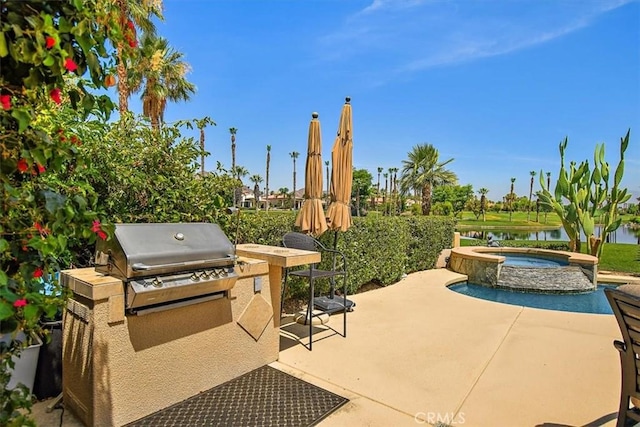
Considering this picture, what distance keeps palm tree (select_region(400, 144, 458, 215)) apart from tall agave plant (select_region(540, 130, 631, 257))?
14.4m

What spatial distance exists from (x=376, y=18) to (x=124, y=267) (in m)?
5.74

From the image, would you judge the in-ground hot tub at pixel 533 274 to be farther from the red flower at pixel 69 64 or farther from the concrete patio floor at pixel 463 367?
the red flower at pixel 69 64

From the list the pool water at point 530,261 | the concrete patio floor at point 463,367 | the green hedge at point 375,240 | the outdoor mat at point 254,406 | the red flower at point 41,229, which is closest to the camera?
the red flower at point 41,229

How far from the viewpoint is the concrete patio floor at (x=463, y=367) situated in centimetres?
262

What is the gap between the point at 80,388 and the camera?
2.41 meters

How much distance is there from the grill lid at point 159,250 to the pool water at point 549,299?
6482 mm

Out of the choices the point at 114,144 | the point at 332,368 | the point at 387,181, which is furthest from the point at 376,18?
the point at 387,181

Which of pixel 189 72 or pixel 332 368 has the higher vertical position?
pixel 189 72

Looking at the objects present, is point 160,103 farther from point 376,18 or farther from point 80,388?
point 80,388

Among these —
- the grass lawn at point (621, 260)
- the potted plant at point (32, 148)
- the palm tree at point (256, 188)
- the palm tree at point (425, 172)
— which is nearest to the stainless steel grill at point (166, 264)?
the potted plant at point (32, 148)

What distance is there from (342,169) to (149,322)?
3.62 m

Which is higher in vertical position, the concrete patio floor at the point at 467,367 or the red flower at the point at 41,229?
the red flower at the point at 41,229

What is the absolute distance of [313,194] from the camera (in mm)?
5254

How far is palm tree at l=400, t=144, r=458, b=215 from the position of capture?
26.6m
